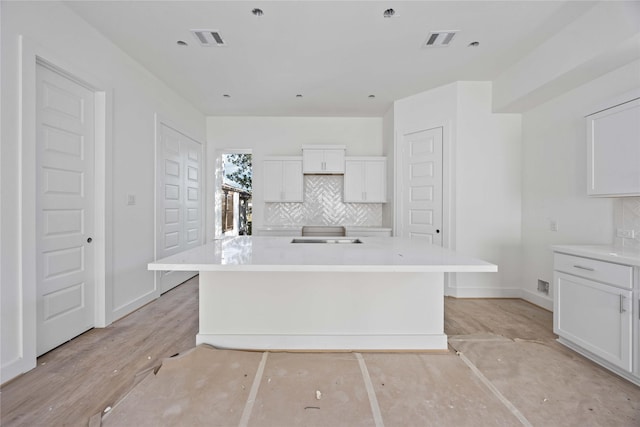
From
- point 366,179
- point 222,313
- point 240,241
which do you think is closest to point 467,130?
→ point 366,179

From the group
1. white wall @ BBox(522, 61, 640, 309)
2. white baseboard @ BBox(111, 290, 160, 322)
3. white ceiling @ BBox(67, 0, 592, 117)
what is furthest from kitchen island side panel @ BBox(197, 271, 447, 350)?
white ceiling @ BBox(67, 0, 592, 117)

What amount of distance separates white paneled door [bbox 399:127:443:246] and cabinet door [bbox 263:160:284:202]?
6.46ft

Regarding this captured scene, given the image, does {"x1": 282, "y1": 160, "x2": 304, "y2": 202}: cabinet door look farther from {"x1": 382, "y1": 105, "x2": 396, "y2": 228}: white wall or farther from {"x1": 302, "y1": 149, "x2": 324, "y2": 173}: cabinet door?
{"x1": 382, "y1": 105, "x2": 396, "y2": 228}: white wall

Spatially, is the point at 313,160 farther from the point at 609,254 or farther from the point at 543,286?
the point at 609,254

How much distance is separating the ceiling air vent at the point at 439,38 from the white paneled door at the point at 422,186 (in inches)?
48.6

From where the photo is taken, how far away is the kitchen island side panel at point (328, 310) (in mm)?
2201

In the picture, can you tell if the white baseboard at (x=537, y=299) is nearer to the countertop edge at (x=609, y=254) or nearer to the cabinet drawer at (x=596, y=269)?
the cabinet drawer at (x=596, y=269)

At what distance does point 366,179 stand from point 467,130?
1.65m

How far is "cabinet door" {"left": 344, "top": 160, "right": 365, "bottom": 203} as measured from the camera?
15.6 feet

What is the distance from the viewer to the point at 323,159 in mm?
4715

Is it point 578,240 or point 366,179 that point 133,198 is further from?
point 578,240

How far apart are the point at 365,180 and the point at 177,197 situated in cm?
293

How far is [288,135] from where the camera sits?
16.4 feet

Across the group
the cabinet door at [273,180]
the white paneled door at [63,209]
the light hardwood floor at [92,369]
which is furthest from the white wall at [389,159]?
the white paneled door at [63,209]
